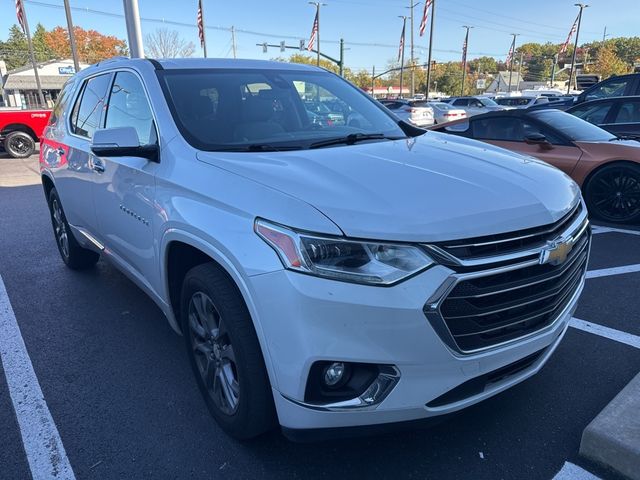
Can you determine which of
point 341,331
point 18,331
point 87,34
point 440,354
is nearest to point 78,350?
point 18,331

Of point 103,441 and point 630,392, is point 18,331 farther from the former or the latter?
point 630,392

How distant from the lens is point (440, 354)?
183 centimetres

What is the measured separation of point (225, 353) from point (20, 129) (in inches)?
593

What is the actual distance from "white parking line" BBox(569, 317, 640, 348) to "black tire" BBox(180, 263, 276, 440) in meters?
2.46

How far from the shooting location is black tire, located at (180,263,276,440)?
6.69 ft

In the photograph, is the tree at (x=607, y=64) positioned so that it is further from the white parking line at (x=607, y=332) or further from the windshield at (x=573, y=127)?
the white parking line at (x=607, y=332)

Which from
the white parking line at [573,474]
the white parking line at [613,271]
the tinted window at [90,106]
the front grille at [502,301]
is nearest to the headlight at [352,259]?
the front grille at [502,301]

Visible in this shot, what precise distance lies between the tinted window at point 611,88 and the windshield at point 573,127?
5.50m

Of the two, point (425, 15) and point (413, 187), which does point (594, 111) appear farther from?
point (425, 15)

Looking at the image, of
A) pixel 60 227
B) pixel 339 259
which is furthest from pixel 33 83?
pixel 339 259

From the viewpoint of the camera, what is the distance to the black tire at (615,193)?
607cm

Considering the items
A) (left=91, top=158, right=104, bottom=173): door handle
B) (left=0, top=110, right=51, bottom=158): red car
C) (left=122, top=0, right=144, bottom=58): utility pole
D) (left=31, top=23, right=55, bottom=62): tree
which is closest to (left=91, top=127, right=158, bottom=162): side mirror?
(left=91, top=158, right=104, bottom=173): door handle

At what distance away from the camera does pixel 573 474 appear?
2.14 metres

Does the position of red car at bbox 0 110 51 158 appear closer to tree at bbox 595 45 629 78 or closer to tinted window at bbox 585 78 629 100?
tinted window at bbox 585 78 629 100
